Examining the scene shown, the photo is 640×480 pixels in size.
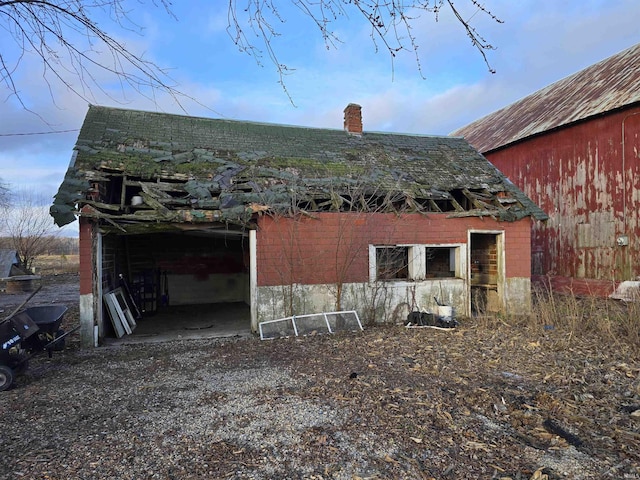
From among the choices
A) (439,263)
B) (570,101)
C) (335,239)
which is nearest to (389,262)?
(335,239)

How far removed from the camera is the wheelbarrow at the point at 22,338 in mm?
5668

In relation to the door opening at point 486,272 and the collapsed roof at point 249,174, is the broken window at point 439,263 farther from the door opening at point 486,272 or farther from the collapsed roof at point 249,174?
the collapsed roof at point 249,174

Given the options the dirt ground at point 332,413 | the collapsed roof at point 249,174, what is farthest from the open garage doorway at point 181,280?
the dirt ground at point 332,413

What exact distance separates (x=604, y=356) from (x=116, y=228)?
31.9 ft

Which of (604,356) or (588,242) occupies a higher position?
(588,242)

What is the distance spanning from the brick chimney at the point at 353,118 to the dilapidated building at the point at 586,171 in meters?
7.09

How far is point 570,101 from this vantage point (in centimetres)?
1516

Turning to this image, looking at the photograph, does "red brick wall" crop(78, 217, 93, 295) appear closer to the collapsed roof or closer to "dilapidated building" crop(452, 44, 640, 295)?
the collapsed roof

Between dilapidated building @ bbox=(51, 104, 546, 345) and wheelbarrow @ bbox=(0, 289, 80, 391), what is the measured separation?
2.68ft

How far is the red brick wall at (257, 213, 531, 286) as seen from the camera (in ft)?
30.9

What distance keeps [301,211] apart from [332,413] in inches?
216

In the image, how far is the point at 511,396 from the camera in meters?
5.24

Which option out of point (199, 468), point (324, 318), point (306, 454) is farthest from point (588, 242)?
point (199, 468)

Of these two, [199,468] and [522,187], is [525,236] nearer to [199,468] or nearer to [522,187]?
[522,187]
